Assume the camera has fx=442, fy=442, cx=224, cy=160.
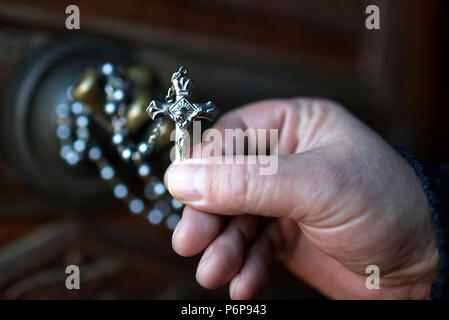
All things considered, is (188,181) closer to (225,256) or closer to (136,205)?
(225,256)

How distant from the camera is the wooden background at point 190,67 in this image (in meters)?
0.42

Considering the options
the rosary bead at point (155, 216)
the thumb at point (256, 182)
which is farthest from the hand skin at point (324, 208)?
the rosary bead at point (155, 216)

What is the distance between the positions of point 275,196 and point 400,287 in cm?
15

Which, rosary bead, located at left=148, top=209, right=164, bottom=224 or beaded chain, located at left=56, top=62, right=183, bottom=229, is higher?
beaded chain, located at left=56, top=62, right=183, bottom=229

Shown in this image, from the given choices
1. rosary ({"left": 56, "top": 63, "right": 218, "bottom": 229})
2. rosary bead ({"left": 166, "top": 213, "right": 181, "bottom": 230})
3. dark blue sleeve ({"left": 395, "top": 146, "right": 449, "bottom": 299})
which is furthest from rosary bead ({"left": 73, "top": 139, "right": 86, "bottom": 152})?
dark blue sleeve ({"left": 395, "top": 146, "right": 449, "bottom": 299})

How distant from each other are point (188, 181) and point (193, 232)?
0.14ft

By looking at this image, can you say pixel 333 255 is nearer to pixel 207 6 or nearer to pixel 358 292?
pixel 358 292

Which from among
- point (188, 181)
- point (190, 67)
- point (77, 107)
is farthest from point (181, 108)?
point (190, 67)

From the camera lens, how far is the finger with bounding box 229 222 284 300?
329 mm

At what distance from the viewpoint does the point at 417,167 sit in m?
0.32

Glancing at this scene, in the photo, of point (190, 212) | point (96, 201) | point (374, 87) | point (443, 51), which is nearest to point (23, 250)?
point (96, 201)

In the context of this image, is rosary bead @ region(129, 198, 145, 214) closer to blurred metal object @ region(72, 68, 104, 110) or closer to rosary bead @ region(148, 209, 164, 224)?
rosary bead @ region(148, 209, 164, 224)

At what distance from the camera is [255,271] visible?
13.4 inches

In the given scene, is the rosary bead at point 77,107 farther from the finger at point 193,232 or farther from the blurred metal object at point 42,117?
the finger at point 193,232
